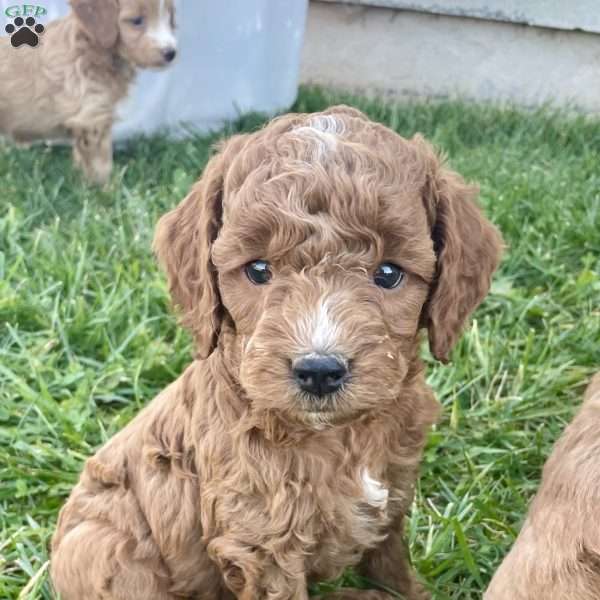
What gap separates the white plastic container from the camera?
7.53m

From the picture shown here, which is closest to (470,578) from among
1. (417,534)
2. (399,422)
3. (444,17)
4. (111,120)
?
(417,534)

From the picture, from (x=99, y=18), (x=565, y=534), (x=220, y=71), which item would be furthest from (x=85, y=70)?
(x=565, y=534)

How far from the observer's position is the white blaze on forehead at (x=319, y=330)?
2506 millimetres

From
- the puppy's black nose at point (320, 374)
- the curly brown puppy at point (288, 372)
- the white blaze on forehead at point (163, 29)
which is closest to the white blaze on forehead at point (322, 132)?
the curly brown puppy at point (288, 372)

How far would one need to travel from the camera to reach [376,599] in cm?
345

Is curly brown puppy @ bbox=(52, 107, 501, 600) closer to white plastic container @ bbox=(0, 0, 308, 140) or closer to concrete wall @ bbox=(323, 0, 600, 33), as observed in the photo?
white plastic container @ bbox=(0, 0, 308, 140)

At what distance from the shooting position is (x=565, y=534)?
2496 millimetres

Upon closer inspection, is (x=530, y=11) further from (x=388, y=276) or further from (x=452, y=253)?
(x=388, y=276)

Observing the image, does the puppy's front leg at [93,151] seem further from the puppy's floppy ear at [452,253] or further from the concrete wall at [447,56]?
the puppy's floppy ear at [452,253]

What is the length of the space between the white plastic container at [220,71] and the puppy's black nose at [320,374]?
5.07 metres

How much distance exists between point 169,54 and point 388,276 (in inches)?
182

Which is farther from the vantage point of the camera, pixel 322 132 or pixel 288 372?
pixel 322 132

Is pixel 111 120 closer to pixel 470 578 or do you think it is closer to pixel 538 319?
pixel 538 319

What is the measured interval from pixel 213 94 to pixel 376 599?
5709 millimetres
